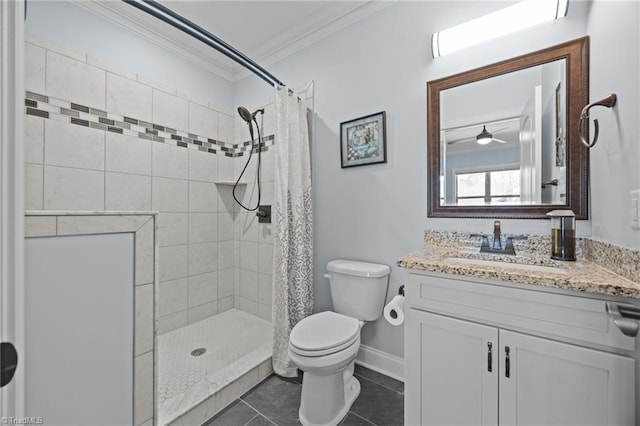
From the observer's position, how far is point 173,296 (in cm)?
227

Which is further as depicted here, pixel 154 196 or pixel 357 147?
pixel 154 196

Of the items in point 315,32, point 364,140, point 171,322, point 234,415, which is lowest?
point 234,415

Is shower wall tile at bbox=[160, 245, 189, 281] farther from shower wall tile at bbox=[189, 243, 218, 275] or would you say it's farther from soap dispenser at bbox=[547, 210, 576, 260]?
soap dispenser at bbox=[547, 210, 576, 260]

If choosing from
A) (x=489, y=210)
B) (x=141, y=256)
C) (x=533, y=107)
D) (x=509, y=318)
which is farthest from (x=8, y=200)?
(x=533, y=107)

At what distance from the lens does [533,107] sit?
1.40 metres

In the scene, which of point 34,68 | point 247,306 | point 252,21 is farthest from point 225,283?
point 252,21

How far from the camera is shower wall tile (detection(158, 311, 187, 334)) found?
2.20 meters

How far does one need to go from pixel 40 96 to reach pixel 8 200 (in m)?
1.82

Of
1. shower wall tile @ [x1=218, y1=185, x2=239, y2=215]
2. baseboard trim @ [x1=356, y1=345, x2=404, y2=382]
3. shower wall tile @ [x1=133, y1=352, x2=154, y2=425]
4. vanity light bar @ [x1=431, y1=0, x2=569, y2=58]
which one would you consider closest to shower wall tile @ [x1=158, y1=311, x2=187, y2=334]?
shower wall tile @ [x1=218, y1=185, x2=239, y2=215]

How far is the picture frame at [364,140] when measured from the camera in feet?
5.91

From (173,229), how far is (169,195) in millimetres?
286

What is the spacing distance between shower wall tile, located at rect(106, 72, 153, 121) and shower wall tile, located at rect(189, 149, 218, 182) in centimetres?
44

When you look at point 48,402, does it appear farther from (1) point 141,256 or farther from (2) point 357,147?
(2) point 357,147

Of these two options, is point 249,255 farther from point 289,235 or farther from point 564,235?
point 564,235
